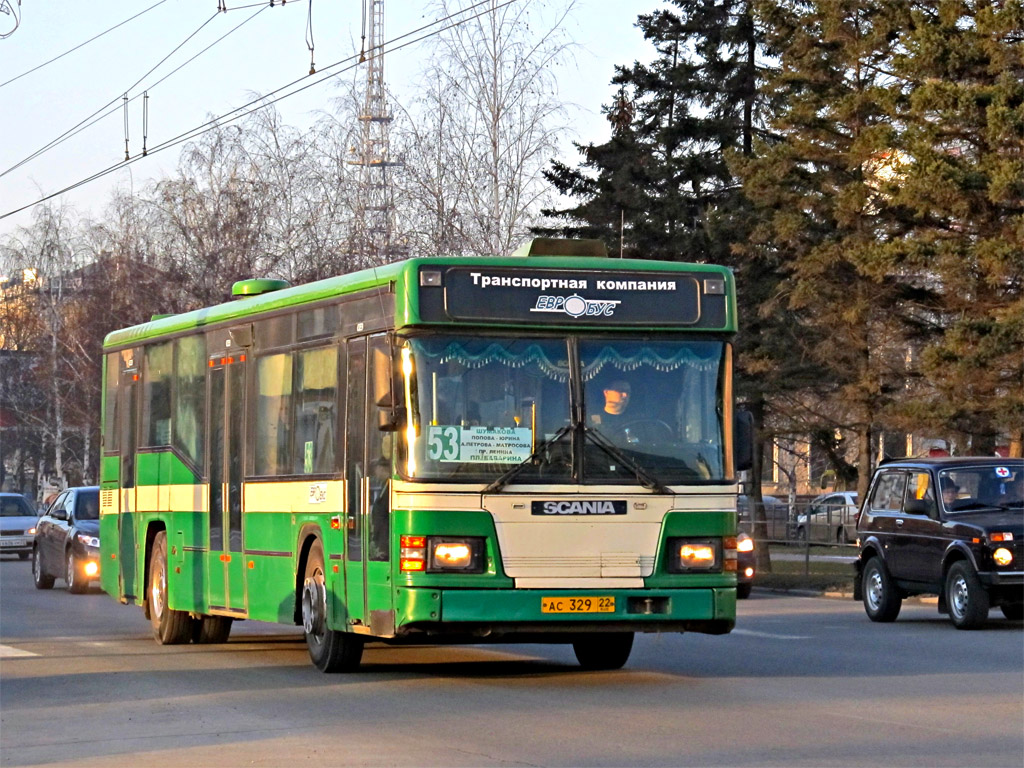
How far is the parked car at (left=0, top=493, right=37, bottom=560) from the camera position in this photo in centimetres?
4250

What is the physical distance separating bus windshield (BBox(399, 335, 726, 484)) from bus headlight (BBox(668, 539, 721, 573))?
1.48ft

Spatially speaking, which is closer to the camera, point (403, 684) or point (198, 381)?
point (403, 684)

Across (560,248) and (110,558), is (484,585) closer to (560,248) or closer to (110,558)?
(560,248)

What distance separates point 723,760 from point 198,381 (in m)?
8.64

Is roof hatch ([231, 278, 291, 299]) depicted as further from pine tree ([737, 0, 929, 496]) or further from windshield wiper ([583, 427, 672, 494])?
pine tree ([737, 0, 929, 496])

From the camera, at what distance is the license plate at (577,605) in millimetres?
12648

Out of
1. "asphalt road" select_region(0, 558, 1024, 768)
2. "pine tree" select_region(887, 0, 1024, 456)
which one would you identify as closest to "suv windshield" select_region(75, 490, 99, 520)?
"asphalt road" select_region(0, 558, 1024, 768)

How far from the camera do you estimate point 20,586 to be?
29781 mm

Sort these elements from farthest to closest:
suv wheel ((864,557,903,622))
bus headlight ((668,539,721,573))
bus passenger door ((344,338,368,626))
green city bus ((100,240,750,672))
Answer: suv wheel ((864,557,903,622)), bus passenger door ((344,338,368,626)), bus headlight ((668,539,721,573)), green city bus ((100,240,750,672))

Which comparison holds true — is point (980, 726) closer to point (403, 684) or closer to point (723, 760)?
point (723, 760)

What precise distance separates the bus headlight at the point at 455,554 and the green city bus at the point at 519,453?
1cm

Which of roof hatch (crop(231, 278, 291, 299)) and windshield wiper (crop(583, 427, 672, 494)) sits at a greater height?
roof hatch (crop(231, 278, 291, 299))

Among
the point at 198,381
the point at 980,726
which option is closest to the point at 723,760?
the point at 980,726

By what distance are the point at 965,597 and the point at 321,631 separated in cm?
850
